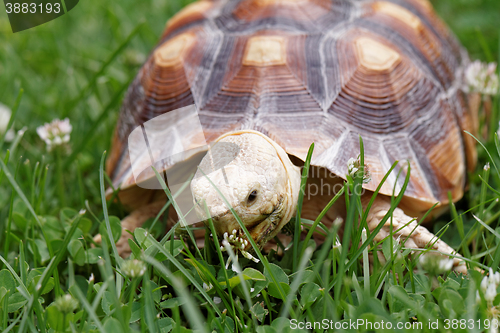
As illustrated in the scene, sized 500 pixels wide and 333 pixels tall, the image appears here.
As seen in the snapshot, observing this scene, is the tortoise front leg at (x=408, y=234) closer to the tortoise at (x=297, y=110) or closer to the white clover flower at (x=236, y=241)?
the tortoise at (x=297, y=110)

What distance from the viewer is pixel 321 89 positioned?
7.21 ft

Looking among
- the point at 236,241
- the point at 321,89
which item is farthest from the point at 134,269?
the point at 321,89

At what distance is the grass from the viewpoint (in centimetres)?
141

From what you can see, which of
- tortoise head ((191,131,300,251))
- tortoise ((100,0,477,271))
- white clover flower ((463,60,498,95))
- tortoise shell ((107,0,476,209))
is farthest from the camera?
white clover flower ((463,60,498,95))

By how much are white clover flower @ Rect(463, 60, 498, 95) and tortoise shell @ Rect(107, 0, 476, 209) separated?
15 cm

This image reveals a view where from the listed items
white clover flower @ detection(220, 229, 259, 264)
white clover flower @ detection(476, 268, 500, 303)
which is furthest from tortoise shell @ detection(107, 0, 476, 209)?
white clover flower @ detection(476, 268, 500, 303)

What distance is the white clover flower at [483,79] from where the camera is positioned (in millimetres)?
2848

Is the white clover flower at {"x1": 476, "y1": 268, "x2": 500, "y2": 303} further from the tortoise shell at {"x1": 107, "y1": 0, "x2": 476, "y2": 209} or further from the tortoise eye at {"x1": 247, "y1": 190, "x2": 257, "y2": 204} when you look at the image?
the tortoise eye at {"x1": 247, "y1": 190, "x2": 257, "y2": 204}

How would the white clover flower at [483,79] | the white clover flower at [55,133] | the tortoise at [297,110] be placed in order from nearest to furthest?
1. the tortoise at [297,110]
2. the white clover flower at [55,133]
3. the white clover flower at [483,79]

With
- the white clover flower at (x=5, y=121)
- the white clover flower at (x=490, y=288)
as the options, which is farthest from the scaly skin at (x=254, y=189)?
the white clover flower at (x=5, y=121)

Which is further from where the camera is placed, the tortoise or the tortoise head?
the tortoise

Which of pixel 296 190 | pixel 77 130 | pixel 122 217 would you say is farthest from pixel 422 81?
pixel 77 130

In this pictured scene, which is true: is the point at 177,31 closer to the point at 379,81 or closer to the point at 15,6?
the point at 379,81

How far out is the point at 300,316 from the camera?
1.56 m
